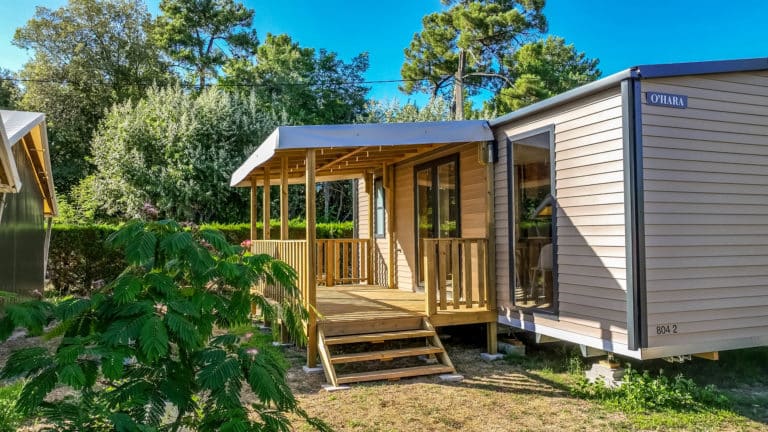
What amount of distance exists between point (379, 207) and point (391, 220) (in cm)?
76

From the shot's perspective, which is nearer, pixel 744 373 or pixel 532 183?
pixel 744 373

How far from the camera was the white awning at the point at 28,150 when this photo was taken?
486 centimetres

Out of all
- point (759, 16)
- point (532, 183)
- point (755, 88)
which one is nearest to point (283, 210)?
point (532, 183)

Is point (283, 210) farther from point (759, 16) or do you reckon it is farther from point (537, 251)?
point (759, 16)

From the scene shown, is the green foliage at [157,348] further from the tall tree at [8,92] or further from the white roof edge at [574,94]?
the tall tree at [8,92]

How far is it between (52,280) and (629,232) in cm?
1143

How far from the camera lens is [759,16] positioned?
20.6 metres

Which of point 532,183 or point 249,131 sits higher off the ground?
point 249,131

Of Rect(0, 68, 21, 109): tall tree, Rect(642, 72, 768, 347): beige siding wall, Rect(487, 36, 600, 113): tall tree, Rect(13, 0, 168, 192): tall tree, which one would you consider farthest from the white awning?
Rect(487, 36, 600, 113): tall tree

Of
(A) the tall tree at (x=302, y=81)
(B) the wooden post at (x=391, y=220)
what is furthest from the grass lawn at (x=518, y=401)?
(A) the tall tree at (x=302, y=81)

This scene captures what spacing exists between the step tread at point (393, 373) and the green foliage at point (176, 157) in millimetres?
10764

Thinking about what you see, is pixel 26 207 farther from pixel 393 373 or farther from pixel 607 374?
pixel 607 374

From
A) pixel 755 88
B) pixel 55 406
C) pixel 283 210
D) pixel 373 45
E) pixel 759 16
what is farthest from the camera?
pixel 373 45

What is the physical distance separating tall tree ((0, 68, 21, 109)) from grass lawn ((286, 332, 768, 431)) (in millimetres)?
21048
